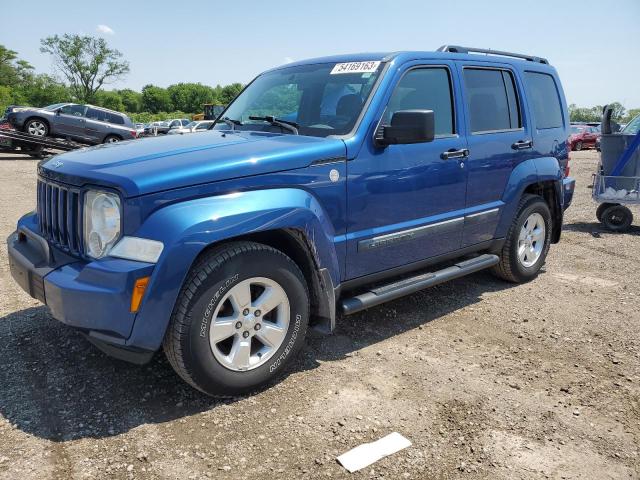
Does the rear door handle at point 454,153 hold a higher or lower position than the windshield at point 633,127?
lower

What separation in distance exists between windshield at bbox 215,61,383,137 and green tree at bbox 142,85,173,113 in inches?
4705

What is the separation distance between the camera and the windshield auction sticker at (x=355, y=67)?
147 inches

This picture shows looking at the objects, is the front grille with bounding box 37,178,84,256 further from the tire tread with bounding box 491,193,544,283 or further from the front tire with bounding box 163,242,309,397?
the tire tread with bounding box 491,193,544,283

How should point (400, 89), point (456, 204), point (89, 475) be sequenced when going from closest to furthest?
point (89, 475), point (400, 89), point (456, 204)

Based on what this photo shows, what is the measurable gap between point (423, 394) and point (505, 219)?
227 cm

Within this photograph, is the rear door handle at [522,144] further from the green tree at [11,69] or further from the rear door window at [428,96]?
the green tree at [11,69]

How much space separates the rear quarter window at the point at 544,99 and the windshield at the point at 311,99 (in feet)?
7.02

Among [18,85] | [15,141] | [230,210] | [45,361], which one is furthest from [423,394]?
[18,85]

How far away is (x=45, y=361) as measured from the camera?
3387mm

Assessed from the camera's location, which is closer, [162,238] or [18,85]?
[162,238]

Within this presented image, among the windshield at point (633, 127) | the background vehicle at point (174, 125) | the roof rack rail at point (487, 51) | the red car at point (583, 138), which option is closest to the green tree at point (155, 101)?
the background vehicle at point (174, 125)

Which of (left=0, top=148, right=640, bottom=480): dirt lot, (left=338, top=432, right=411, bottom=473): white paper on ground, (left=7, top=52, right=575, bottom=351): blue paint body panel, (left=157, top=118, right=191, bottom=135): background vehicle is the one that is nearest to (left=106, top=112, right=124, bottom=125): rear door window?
(left=157, top=118, right=191, bottom=135): background vehicle

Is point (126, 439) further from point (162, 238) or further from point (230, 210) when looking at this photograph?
point (230, 210)

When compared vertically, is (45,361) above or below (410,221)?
below
